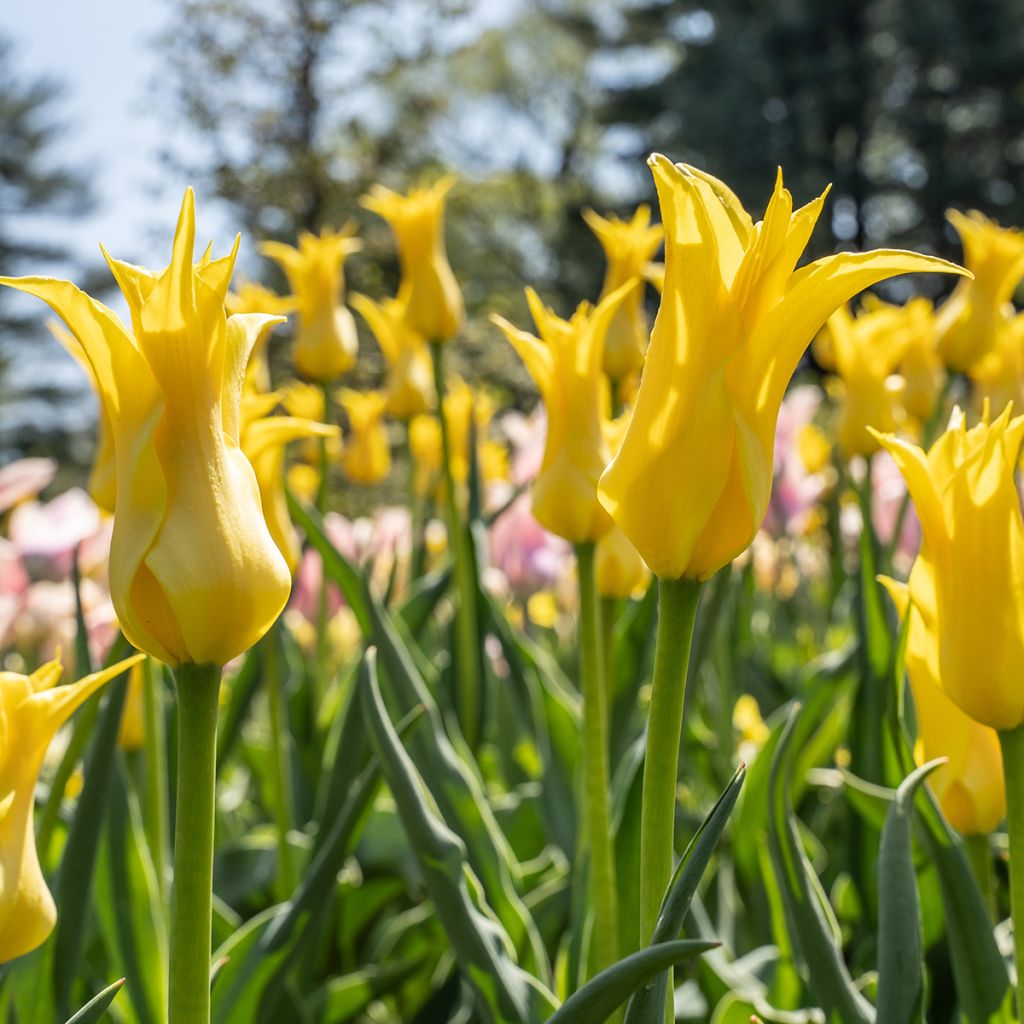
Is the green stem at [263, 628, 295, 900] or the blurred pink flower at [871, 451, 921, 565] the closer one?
the green stem at [263, 628, 295, 900]

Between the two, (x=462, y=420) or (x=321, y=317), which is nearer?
(x=321, y=317)

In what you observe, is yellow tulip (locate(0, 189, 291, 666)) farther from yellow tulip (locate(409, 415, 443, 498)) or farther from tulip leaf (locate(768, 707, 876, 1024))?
yellow tulip (locate(409, 415, 443, 498))

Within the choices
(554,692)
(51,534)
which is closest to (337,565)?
(554,692)

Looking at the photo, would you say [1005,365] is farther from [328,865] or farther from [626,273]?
[328,865]

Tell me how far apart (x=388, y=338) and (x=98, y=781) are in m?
1.15

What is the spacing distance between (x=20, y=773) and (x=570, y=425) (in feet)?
1.43

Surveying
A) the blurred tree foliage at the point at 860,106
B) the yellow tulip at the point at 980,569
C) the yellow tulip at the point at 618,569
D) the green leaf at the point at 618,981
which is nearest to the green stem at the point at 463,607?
the yellow tulip at the point at 618,569

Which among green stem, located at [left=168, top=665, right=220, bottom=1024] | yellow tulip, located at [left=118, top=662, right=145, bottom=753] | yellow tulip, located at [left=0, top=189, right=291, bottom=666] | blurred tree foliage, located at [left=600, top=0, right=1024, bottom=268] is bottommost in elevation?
yellow tulip, located at [left=118, top=662, right=145, bottom=753]

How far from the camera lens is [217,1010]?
32.1 inches

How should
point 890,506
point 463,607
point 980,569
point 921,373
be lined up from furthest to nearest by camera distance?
point 890,506 → point 921,373 → point 463,607 → point 980,569

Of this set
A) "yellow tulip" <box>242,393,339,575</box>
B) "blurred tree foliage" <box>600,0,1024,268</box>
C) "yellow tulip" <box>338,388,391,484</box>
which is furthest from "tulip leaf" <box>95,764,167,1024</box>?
"blurred tree foliage" <box>600,0,1024,268</box>

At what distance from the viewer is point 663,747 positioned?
1.68 feet

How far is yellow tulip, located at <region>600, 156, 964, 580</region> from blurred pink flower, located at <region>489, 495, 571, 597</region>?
1738 millimetres

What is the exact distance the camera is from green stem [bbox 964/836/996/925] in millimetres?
767
